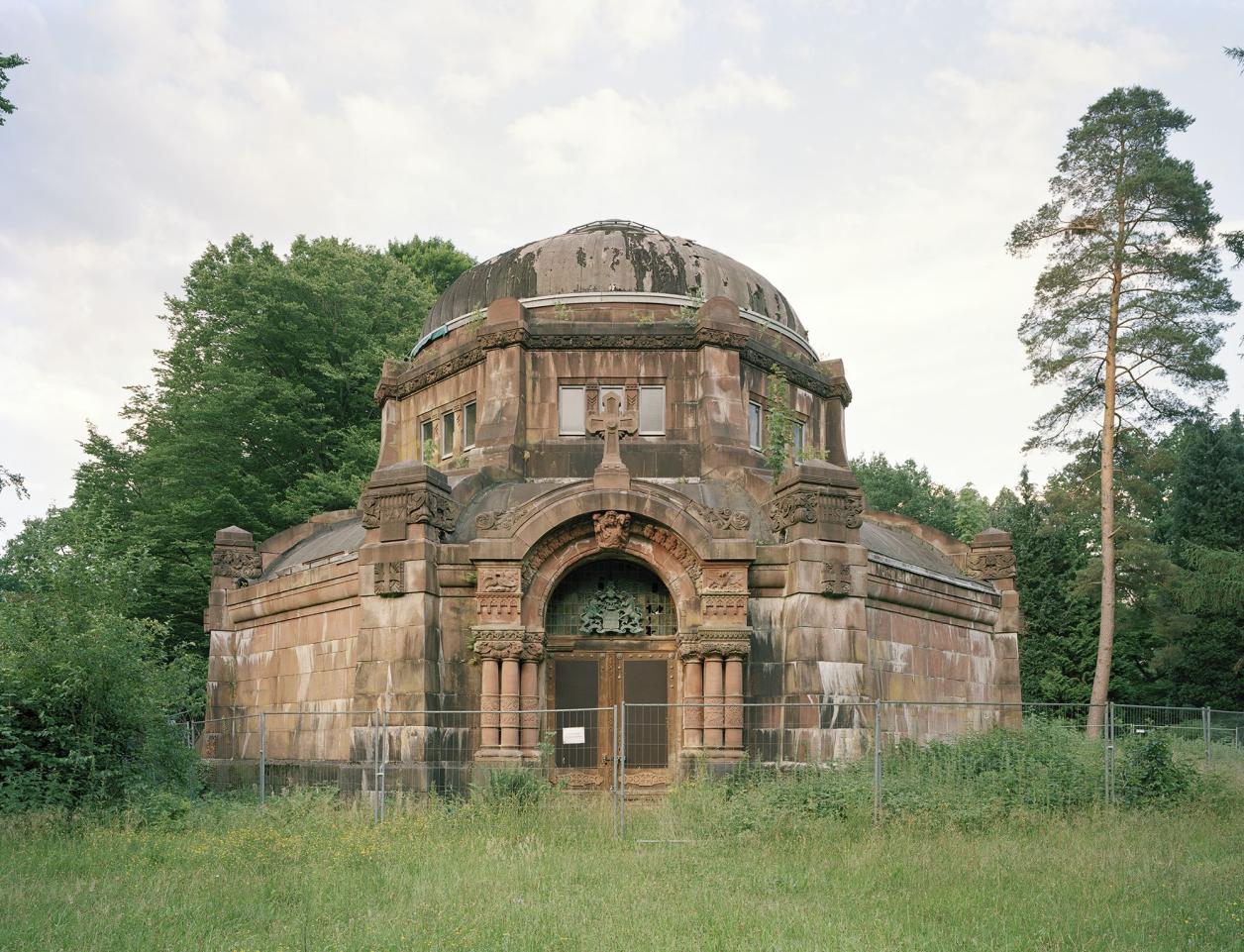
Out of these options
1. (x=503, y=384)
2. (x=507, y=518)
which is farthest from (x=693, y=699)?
(x=503, y=384)

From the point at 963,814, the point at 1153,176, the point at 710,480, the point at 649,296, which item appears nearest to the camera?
the point at 963,814

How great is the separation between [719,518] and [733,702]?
2958 millimetres

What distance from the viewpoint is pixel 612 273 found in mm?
24734

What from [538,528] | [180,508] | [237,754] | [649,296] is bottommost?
[237,754]

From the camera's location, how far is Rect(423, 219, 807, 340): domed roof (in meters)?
24.7

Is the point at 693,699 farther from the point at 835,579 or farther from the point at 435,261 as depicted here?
the point at 435,261

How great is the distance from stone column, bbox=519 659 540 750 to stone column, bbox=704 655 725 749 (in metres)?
2.76

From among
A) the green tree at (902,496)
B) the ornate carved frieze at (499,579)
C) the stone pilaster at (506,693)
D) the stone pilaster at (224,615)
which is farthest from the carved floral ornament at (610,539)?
the green tree at (902,496)

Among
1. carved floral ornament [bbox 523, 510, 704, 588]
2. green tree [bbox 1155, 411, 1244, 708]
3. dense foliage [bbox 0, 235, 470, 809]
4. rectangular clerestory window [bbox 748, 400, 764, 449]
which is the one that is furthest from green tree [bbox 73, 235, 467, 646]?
green tree [bbox 1155, 411, 1244, 708]

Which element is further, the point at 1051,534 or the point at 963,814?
the point at 1051,534

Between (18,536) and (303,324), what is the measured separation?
1973cm

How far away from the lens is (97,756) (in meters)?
17.0

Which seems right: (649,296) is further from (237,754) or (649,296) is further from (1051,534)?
(1051,534)

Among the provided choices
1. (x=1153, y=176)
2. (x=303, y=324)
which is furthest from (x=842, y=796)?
(x=303, y=324)
